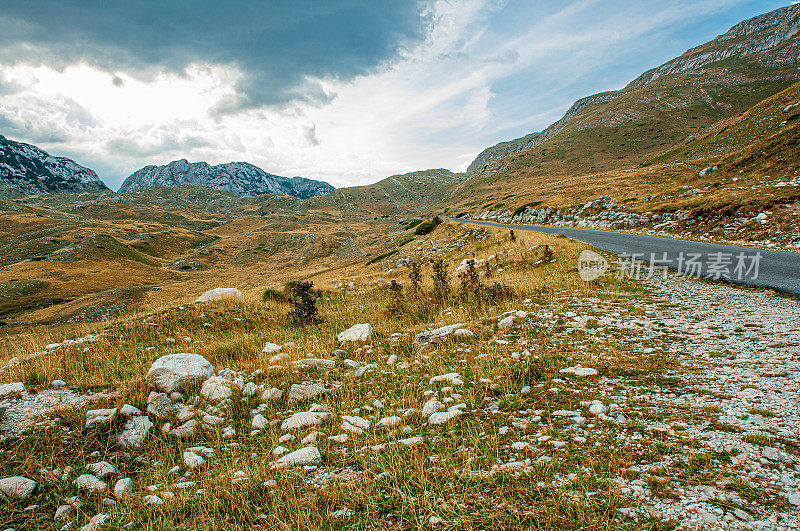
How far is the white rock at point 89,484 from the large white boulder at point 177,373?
213cm

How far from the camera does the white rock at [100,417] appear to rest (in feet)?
14.7

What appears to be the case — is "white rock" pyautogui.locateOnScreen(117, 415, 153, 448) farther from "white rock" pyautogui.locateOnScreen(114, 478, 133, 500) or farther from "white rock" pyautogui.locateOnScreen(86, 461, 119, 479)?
"white rock" pyautogui.locateOnScreen(114, 478, 133, 500)

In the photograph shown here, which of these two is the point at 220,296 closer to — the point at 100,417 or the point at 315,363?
the point at 315,363

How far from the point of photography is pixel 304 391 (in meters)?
5.59

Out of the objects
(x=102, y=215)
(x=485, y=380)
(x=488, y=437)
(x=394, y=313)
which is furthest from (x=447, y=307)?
(x=102, y=215)

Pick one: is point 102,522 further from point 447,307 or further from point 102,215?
point 102,215

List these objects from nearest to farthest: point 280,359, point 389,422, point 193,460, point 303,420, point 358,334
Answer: point 193,460 < point 389,422 < point 303,420 < point 280,359 < point 358,334

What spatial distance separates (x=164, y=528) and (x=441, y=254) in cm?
2775

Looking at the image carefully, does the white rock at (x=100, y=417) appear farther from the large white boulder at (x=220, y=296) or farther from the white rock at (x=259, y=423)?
the large white boulder at (x=220, y=296)

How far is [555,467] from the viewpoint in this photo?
3123 millimetres

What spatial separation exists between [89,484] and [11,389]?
3388 millimetres

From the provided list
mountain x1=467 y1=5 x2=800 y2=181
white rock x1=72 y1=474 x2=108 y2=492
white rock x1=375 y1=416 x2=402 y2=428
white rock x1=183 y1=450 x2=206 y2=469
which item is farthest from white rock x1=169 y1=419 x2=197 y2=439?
Answer: mountain x1=467 y1=5 x2=800 y2=181

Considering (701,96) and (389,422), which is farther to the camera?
(701,96)

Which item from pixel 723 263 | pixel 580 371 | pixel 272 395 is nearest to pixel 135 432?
pixel 272 395
